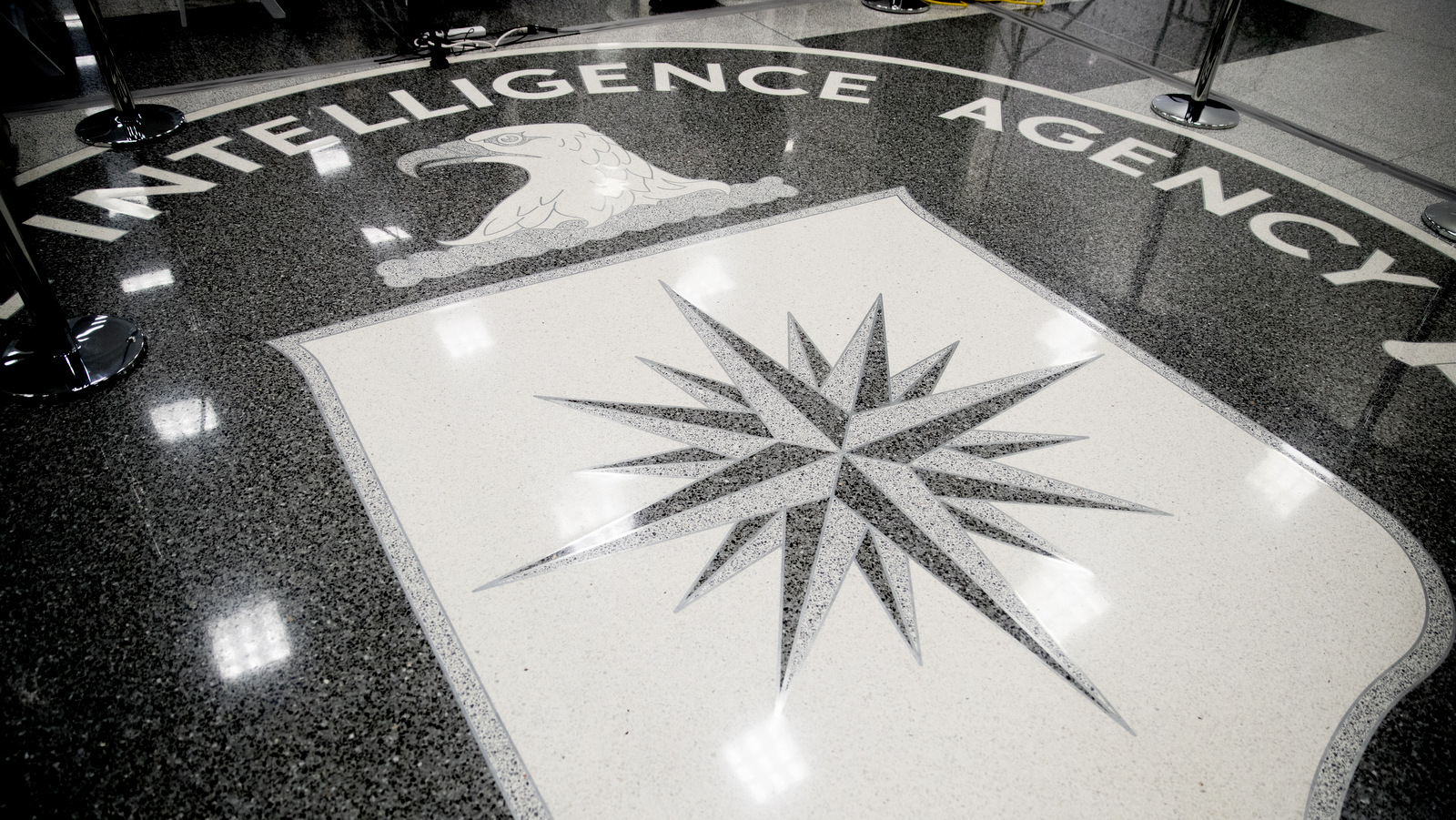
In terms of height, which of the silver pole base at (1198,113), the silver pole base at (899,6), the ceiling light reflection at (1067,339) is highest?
the silver pole base at (899,6)

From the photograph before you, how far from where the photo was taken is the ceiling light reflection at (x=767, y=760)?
3.66 ft

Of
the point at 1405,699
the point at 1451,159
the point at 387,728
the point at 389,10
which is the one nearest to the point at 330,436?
the point at 387,728

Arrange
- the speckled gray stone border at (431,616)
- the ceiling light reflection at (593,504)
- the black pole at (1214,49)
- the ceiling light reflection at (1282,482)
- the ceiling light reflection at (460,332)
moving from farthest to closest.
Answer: the black pole at (1214,49)
the ceiling light reflection at (460,332)
the ceiling light reflection at (1282,482)
the ceiling light reflection at (593,504)
the speckled gray stone border at (431,616)

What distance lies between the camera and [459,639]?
128 centimetres

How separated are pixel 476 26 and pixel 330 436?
271 cm

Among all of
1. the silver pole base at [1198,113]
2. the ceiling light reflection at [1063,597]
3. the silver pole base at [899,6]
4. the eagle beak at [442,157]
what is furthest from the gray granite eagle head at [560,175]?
the silver pole base at [899,6]

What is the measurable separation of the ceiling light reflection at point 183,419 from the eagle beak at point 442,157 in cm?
116

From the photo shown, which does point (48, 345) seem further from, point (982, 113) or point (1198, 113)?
point (1198, 113)

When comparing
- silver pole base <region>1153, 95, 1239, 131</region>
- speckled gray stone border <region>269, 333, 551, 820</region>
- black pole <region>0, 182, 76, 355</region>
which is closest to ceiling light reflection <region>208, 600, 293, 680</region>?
speckled gray stone border <region>269, 333, 551, 820</region>

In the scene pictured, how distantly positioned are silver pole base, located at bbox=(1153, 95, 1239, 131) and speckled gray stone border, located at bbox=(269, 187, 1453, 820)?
1.56 meters

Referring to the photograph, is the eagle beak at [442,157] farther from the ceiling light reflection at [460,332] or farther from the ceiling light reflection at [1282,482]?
the ceiling light reflection at [1282,482]

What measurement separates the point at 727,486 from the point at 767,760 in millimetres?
526

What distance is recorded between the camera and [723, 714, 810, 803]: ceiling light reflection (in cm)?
112

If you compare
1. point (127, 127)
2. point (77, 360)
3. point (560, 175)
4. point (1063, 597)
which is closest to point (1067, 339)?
point (1063, 597)
